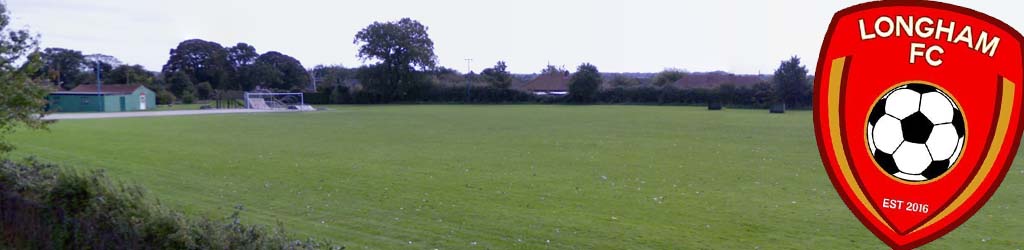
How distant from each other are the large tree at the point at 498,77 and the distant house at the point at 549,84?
5.48 m

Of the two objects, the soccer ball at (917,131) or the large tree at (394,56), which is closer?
the soccer ball at (917,131)

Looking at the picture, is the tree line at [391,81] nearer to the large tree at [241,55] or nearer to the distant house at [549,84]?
the large tree at [241,55]

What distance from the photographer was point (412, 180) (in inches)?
534

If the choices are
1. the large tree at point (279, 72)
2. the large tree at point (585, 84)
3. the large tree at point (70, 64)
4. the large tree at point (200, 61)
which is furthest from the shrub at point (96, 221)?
the large tree at point (200, 61)

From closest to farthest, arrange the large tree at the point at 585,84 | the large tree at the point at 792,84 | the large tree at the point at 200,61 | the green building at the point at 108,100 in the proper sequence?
the green building at the point at 108,100, the large tree at the point at 792,84, the large tree at the point at 585,84, the large tree at the point at 200,61

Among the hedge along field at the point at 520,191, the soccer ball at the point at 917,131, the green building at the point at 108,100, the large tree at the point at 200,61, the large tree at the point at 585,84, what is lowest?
the hedge along field at the point at 520,191

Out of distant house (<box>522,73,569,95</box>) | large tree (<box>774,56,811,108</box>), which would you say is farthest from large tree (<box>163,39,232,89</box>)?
large tree (<box>774,56,811,108</box>)

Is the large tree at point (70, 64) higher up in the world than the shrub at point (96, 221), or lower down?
higher up

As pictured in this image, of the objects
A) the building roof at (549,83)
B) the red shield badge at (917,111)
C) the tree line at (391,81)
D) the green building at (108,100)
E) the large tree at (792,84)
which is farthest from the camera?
the building roof at (549,83)

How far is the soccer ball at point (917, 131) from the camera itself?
2.16m

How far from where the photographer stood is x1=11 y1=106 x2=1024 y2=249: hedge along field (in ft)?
27.8

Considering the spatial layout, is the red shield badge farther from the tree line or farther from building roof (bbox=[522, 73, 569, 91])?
building roof (bbox=[522, 73, 569, 91])

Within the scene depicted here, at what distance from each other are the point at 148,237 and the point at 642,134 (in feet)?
79.7

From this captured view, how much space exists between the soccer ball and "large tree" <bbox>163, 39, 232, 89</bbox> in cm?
10937
